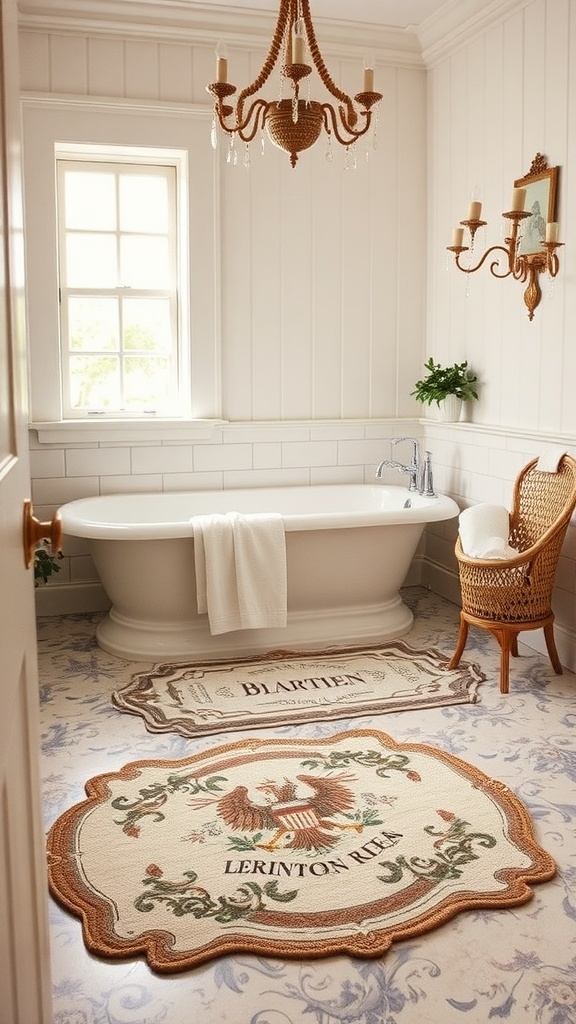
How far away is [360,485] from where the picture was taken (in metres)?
5.08

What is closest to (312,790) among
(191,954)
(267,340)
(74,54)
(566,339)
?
(191,954)

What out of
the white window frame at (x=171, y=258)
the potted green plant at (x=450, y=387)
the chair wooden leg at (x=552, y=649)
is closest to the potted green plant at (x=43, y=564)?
the white window frame at (x=171, y=258)

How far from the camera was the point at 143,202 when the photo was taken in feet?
15.7

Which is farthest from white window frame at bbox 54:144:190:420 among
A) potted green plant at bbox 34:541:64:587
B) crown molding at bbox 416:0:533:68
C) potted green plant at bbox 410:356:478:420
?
crown molding at bbox 416:0:533:68

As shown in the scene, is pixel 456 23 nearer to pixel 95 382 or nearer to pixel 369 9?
pixel 369 9

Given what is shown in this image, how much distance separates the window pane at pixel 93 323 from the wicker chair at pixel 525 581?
2245 millimetres

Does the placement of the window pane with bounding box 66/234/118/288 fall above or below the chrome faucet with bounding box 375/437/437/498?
above

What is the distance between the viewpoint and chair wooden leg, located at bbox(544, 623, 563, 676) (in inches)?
148

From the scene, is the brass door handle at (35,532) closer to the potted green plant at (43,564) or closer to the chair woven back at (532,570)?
the chair woven back at (532,570)

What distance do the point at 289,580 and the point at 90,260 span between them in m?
2.04

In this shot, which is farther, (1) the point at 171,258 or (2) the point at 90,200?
(1) the point at 171,258

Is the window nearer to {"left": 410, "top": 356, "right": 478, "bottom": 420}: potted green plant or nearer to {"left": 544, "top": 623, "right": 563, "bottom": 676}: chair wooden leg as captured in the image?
{"left": 410, "top": 356, "right": 478, "bottom": 420}: potted green plant

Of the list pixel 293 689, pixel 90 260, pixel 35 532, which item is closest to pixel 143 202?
pixel 90 260

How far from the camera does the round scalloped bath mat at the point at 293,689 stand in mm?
3400
